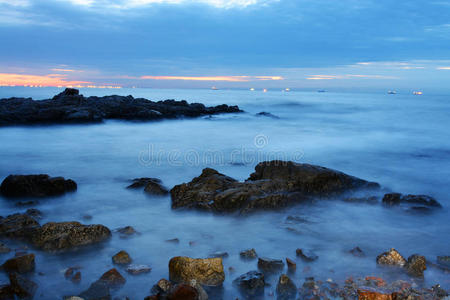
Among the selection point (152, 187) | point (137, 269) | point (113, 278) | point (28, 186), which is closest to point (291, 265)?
point (137, 269)

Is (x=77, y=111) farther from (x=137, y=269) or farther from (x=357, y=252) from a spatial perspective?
→ (x=357, y=252)

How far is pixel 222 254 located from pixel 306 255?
3.32 ft

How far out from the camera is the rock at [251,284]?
11.4ft

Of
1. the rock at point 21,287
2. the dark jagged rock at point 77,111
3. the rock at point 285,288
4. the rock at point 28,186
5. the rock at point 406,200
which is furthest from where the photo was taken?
the dark jagged rock at point 77,111

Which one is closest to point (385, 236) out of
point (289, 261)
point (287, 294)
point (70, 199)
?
point (289, 261)

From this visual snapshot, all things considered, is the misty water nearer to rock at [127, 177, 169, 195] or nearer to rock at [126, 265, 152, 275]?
rock at [126, 265, 152, 275]

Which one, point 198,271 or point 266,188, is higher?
point 266,188

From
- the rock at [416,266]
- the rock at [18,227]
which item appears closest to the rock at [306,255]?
the rock at [416,266]

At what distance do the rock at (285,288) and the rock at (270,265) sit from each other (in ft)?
1.02

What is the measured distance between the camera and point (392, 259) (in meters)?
4.02

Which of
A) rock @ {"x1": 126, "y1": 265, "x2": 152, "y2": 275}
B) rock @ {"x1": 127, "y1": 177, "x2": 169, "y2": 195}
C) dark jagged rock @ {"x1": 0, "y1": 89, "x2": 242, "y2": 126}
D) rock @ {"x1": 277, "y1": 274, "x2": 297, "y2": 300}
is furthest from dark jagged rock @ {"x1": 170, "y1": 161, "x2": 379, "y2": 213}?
dark jagged rock @ {"x1": 0, "y1": 89, "x2": 242, "y2": 126}

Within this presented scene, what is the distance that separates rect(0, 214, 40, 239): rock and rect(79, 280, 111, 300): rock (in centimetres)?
161

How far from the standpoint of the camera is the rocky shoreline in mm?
3428

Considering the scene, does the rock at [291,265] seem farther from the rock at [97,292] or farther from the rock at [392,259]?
the rock at [97,292]
